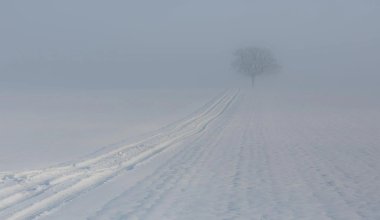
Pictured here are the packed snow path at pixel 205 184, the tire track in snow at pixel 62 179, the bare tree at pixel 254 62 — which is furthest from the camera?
the bare tree at pixel 254 62

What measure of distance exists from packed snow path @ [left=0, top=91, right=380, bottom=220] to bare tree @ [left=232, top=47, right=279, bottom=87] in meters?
86.6

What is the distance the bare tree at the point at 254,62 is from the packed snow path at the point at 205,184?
284ft

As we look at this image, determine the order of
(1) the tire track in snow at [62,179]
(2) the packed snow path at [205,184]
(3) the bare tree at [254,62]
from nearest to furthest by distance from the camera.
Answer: (2) the packed snow path at [205,184], (1) the tire track in snow at [62,179], (3) the bare tree at [254,62]

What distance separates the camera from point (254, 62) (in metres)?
105

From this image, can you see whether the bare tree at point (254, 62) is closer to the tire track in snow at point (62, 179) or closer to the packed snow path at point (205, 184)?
the packed snow path at point (205, 184)

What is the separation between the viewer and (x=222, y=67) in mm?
148750

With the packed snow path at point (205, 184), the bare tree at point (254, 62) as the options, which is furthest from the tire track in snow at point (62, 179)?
the bare tree at point (254, 62)

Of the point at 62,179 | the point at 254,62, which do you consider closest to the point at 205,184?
the point at 62,179

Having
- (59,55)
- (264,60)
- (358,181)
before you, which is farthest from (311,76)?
(358,181)

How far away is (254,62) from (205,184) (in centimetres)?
9452

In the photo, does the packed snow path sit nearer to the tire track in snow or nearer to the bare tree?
the tire track in snow

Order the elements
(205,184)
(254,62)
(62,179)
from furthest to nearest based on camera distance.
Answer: (254,62)
(62,179)
(205,184)

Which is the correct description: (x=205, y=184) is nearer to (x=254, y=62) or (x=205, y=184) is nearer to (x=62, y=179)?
(x=62, y=179)

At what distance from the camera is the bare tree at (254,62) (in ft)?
345
